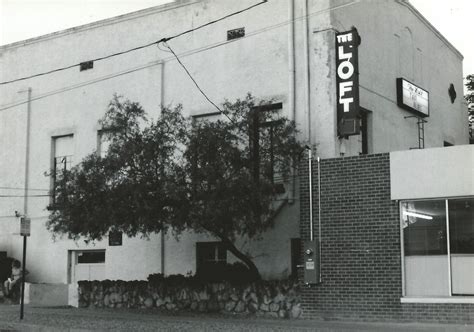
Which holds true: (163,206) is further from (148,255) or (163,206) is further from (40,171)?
(40,171)

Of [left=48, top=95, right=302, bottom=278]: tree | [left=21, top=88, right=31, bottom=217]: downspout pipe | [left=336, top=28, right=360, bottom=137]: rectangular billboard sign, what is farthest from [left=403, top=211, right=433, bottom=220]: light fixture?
[left=21, top=88, right=31, bottom=217]: downspout pipe

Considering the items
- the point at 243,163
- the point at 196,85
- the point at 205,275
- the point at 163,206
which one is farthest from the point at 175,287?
the point at 196,85

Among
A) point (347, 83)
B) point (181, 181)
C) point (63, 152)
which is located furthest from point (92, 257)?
point (347, 83)

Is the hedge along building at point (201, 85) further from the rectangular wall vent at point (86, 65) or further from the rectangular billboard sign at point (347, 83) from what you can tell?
the rectangular billboard sign at point (347, 83)

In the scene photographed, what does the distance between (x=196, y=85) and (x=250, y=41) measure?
2556 millimetres

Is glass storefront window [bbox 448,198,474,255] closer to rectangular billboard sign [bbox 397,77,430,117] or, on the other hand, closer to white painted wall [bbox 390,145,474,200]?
white painted wall [bbox 390,145,474,200]

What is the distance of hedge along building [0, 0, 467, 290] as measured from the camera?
22.3 meters

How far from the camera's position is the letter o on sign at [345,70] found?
21172mm

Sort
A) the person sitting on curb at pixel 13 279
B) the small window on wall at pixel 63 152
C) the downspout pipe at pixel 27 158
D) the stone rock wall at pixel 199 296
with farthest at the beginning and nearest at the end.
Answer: the downspout pipe at pixel 27 158, the small window on wall at pixel 63 152, the person sitting on curb at pixel 13 279, the stone rock wall at pixel 199 296

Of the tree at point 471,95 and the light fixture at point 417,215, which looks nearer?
the light fixture at point 417,215

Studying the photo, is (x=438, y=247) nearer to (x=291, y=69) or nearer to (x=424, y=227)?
(x=424, y=227)

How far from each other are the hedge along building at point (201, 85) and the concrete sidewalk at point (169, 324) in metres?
3.72

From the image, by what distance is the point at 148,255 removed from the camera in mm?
25234

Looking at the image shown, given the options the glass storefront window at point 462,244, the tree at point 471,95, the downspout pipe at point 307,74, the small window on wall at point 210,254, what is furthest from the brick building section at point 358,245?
the tree at point 471,95
